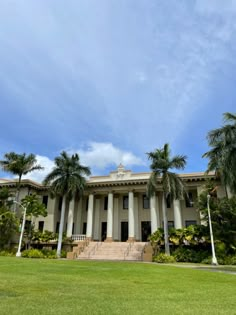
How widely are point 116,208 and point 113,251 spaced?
8.79 meters

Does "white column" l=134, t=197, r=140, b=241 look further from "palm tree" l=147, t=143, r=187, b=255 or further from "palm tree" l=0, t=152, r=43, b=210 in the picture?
"palm tree" l=0, t=152, r=43, b=210

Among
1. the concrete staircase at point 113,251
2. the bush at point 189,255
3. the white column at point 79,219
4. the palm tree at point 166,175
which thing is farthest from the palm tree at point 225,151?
the white column at point 79,219

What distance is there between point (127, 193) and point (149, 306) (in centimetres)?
2958

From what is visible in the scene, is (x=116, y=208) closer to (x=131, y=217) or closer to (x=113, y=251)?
(x=131, y=217)

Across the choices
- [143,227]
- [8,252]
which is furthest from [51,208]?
[143,227]

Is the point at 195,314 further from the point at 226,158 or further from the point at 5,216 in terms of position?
the point at 5,216

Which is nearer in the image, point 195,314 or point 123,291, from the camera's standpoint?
point 195,314

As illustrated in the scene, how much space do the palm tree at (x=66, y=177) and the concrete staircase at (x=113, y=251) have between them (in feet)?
12.5

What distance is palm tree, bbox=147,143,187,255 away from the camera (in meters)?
25.6

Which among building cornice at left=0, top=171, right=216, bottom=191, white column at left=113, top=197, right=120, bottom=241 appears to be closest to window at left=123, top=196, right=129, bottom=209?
white column at left=113, top=197, right=120, bottom=241

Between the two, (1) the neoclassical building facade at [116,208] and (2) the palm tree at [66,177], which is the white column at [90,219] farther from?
(2) the palm tree at [66,177]

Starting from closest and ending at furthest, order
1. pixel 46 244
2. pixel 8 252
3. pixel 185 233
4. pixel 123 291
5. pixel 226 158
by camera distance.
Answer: pixel 123 291 → pixel 226 158 → pixel 185 233 → pixel 8 252 → pixel 46 244

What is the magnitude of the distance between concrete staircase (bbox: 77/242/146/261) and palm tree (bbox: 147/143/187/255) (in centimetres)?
366

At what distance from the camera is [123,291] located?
7.71 m
